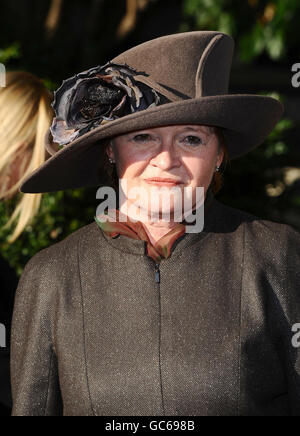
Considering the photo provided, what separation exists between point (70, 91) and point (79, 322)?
0.80 metres

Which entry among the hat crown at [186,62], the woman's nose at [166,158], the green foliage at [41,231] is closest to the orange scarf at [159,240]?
the woman's nose at [166,158]

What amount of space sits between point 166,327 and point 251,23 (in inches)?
232

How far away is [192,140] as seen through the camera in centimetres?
252

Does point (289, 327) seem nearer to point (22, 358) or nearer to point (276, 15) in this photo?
point (22, 358)

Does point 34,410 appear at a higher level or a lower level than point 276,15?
lower

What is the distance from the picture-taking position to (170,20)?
1895 cm

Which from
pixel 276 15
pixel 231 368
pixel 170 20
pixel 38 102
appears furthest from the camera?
pixel 170 20

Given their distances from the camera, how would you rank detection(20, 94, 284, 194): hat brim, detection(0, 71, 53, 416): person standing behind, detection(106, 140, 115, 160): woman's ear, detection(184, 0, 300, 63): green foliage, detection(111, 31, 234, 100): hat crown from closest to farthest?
detection(20, 94, 284, 194): hat brim → detection(111, 31, 234, 100): hat crown → detection(106, 140, 115, 160): woman's ear → detection(0, 71, 53, 416): person standing behind → detection(184, 0, 300, 63): green foliage

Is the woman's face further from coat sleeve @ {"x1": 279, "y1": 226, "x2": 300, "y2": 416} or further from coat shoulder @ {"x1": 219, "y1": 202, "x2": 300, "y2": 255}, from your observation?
coat sleeve @ {"x1": 279, "y1": 226, "x2": 300, "y2": 416}

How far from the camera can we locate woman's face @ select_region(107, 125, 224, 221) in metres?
2.44

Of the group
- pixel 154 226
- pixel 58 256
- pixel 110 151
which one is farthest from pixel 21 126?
pixel 154 226

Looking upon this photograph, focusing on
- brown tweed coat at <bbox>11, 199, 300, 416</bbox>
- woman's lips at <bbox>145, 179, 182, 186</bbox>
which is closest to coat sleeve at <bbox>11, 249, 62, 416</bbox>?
brown tweed coat at <bbox>11, 199, 300, 416</bbox>

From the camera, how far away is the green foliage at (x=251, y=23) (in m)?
6.66

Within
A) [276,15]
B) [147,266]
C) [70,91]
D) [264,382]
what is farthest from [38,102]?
[276,15]
